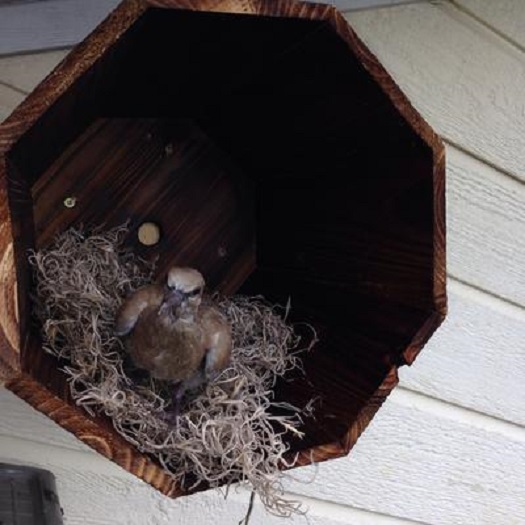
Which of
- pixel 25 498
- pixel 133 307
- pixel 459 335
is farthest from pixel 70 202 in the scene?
pixel 459 335

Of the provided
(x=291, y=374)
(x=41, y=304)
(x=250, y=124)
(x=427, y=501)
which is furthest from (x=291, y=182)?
(x=427, y=501)

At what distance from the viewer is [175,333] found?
910 millimetres

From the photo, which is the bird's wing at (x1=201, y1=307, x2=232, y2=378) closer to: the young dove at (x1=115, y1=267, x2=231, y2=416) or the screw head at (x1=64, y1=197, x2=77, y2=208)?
the young dove at (x1=115, y1=267, x2=231, y2=416)

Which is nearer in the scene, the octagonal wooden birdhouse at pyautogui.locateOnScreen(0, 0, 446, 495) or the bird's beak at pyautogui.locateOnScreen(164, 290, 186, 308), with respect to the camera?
the octagonal wooden birdhouse at pyautogui.locateOnScreen(0, 0, 446, 495)

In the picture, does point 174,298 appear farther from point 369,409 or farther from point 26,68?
point 26,68

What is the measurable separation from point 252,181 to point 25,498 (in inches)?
17.4

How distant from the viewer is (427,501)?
1438 millimetres

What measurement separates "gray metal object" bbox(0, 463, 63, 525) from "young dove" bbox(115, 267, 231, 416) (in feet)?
0.45

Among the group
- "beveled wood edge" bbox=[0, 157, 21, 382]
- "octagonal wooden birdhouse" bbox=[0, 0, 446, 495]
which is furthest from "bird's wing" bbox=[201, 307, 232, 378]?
"beveled wood edge" bbox=[0, 157, 21, 382]

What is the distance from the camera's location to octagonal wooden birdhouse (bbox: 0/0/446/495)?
80 cm

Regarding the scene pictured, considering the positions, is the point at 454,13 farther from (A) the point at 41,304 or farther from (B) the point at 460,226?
(A) the point at 41,304

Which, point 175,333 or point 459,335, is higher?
point 459,335

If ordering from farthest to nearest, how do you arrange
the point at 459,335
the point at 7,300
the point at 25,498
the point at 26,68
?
the point at 459,335, the point at 26,68, the point at 25,498, the point at 7,300

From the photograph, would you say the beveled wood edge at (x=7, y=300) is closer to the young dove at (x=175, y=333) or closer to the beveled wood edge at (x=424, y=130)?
the young dove at (x=175, y=333)
